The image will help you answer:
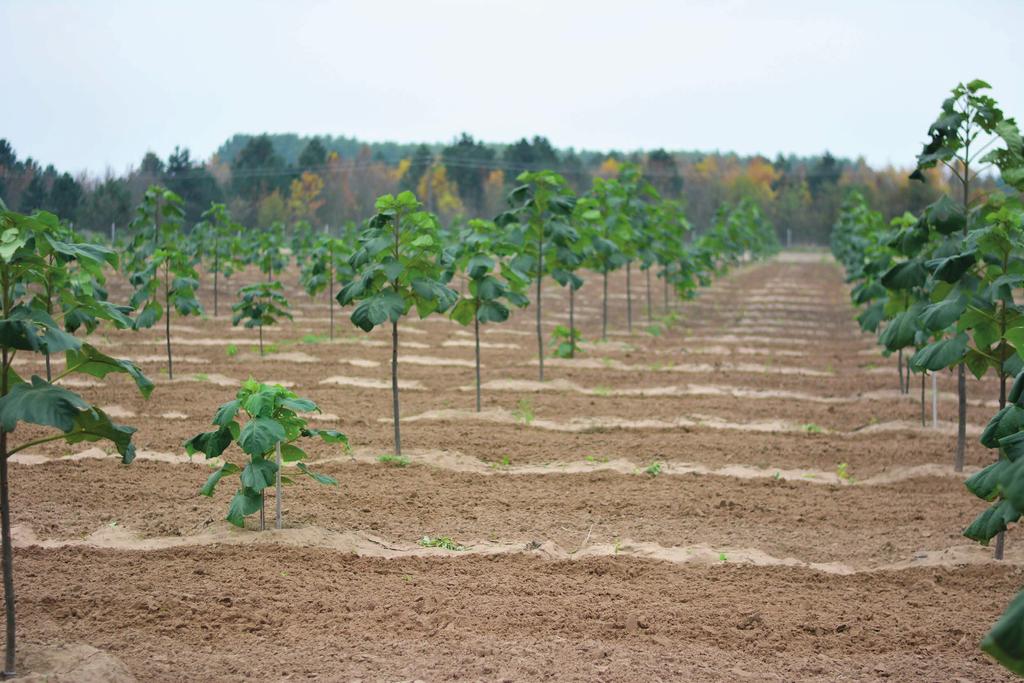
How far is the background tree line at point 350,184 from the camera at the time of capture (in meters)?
19.8

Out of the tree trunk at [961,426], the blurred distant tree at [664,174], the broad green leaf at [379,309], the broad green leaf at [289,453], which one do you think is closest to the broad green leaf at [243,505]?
the broad green leaf at [289,453]

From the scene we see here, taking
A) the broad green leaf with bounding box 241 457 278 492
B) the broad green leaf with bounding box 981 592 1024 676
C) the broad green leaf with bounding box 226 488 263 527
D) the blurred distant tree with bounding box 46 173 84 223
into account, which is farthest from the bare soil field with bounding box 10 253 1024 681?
the blurred distant tree with bounding box 46 173 84 223

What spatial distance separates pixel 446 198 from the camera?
45.4 metres

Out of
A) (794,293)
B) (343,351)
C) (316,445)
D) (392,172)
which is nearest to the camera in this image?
(316,445)

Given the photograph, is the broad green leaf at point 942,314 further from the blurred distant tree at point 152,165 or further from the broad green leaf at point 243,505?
the blurred distant tree at point 152,165

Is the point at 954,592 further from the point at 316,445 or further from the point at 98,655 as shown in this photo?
the point at 316,445

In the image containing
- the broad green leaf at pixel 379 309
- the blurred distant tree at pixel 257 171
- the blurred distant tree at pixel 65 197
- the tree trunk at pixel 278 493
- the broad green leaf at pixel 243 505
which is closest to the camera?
the broad green leaf at pixel 243 505

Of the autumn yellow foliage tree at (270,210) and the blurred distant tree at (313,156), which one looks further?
the blurred distant tree at (313,156)

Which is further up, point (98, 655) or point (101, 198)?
point (101, 198)

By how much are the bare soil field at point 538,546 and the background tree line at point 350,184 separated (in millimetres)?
4325

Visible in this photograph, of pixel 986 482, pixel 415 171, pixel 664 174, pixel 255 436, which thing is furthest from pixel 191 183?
pixel 664 174

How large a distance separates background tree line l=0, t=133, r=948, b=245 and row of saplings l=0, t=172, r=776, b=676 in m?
2.63

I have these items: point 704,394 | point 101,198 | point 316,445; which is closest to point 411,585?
point 316,445

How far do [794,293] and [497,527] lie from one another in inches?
1263
